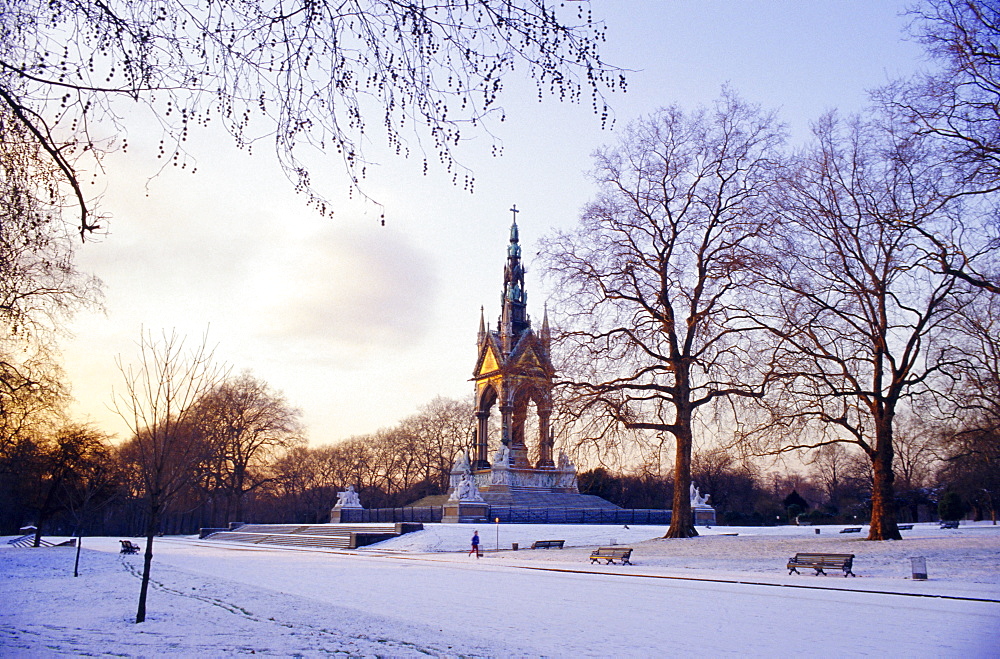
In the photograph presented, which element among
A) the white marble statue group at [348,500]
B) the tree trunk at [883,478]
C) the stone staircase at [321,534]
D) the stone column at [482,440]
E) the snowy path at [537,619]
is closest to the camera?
the snowy path at [537,619]

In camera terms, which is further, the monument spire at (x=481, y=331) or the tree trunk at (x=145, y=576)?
the monument spire at (x=481, y=331)

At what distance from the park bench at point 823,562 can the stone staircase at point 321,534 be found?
21764 mm

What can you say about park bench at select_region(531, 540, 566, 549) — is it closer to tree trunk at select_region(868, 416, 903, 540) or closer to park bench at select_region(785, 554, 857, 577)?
tree trunk at select_region(868, 416, 903, 540)

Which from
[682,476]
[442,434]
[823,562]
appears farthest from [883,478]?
[442,434]

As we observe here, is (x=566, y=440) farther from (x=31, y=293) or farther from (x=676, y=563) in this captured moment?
(x=31, y=293)

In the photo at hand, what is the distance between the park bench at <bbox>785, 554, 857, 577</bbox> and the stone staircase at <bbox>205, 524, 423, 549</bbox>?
2176 centimetres

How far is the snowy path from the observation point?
9430 mm

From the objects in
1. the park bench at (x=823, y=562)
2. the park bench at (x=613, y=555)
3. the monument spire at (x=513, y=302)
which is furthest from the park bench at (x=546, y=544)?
the monument spire at (x=513, y=302)

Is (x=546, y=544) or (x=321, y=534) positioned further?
(x=321, y=534)

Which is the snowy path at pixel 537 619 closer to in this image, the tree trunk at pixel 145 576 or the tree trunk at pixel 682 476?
the tree trunk at pixel 145 576

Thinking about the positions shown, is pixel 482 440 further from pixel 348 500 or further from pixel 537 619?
pixel 537 619

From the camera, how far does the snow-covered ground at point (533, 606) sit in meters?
9.55

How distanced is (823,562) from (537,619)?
994 centimetres

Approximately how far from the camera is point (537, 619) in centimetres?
1198
